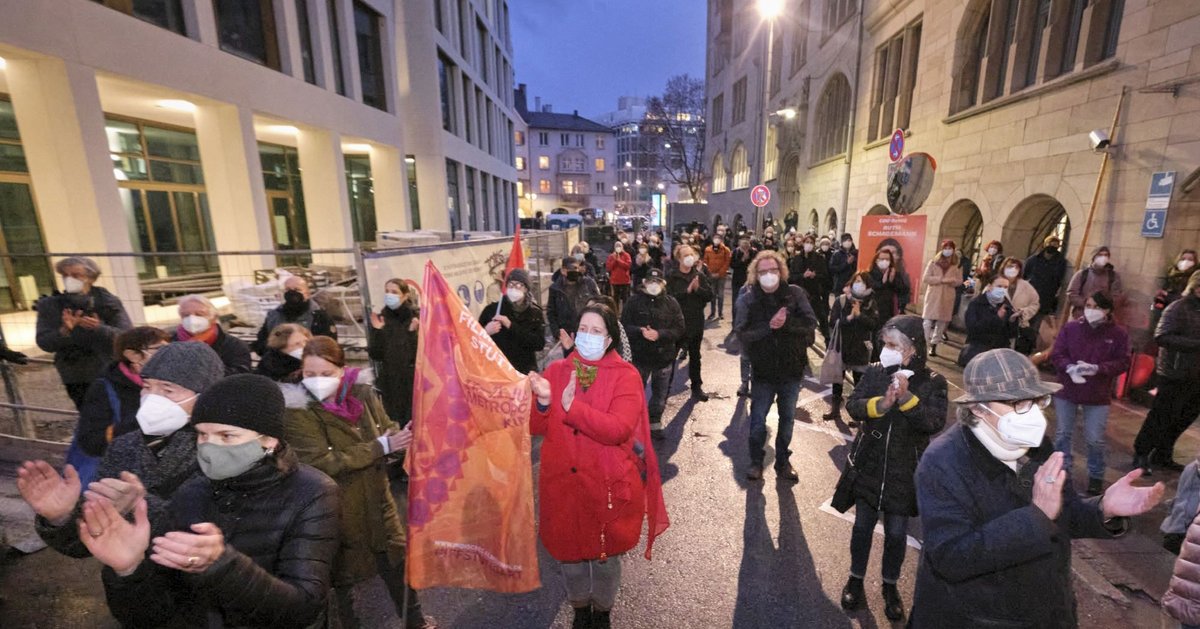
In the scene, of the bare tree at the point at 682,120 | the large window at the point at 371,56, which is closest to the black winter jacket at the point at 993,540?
the large window at the point at 371,56

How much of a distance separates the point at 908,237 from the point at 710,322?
485 centimetres

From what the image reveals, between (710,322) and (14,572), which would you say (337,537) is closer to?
(14,572)

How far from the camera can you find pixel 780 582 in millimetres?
3512

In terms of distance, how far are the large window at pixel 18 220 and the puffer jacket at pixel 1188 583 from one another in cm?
1384

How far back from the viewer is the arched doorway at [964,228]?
12.0 metres

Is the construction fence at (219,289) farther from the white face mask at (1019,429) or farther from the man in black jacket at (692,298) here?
→ the white face mask at (1019,429)

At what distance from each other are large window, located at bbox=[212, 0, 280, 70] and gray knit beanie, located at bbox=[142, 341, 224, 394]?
1147cm

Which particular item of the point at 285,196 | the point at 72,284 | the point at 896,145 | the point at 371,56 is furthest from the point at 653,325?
the point at 371,56

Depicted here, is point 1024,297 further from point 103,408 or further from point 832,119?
point 832,119

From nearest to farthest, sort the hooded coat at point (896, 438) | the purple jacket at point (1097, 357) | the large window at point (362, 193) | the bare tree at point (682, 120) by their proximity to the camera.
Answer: the hooded coat at point (896, 438)
the purple jacket at point (1097, 357)
the large window at point (362, 193)
the bare tree at point (682, 120)

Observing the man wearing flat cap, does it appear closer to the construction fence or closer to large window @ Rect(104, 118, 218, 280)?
the construction fence

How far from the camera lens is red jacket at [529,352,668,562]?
8.86 feet

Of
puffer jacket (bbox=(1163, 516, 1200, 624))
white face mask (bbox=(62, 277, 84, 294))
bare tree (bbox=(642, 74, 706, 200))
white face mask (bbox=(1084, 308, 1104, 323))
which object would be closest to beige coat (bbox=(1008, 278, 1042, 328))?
white face mask (bbox=(1084, 308, 1104, 323))

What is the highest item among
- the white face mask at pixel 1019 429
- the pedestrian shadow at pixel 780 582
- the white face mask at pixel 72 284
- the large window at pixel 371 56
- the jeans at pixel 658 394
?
the large window at pixel 371 56
